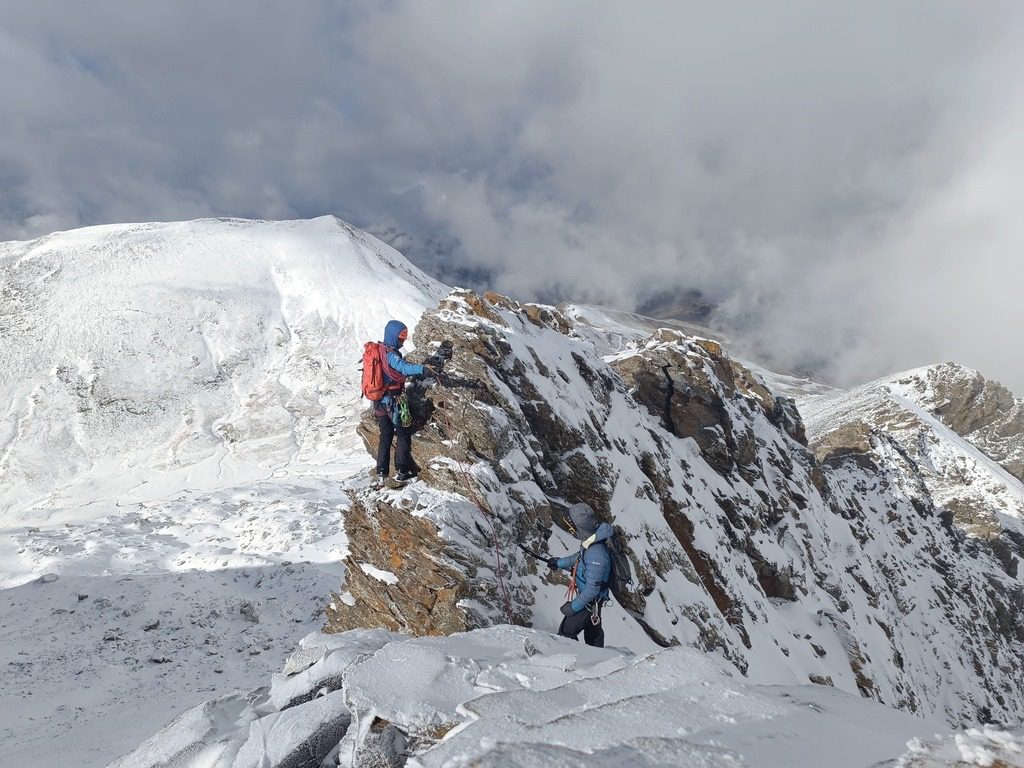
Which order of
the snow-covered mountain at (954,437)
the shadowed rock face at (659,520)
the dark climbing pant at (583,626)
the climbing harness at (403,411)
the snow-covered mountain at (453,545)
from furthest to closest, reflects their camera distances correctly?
1. the snow-covered mountain at (954,437)
2. the climbing harness at (403,411)
3. the shadowed rock face at (659,520)
4. the dark climbing pant at (583,626)
5. the snow-covered mountain at (453,545)

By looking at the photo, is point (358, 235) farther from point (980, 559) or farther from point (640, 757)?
point (640, 757)

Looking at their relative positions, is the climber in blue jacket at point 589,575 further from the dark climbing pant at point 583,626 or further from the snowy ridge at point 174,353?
the snowy ridge at point 174,353

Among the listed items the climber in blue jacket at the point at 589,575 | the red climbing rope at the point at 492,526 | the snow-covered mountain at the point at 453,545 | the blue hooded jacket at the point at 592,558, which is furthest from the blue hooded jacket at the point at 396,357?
the blue hooded jacket at the point at 592,558

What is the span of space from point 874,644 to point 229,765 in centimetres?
3643

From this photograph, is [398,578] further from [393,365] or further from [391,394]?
[393,365]

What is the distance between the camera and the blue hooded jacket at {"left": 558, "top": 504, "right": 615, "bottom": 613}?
8.48 metres

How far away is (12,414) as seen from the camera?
5028 cm

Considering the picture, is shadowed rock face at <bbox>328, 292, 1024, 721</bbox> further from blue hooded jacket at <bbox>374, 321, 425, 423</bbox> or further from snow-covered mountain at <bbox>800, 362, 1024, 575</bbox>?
snow-covered mountain at <bbox>800, 362, 1024, 575</bbox>

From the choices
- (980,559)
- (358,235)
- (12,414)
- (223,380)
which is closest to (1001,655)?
(980,559)

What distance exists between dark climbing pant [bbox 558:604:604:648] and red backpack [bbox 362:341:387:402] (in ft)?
19.3

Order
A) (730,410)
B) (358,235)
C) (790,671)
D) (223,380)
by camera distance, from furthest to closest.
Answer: (358,235), (223,380), (730,410), (790,671)

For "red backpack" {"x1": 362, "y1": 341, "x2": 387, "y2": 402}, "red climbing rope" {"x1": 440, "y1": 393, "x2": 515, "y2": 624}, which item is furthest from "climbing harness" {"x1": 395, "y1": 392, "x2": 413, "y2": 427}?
"red climbing rope" {"x1": 440, "y1": 393, "x2": 515, "y2": 624}

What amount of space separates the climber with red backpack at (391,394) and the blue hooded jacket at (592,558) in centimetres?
497

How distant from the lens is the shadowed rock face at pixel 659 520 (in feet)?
37.8
